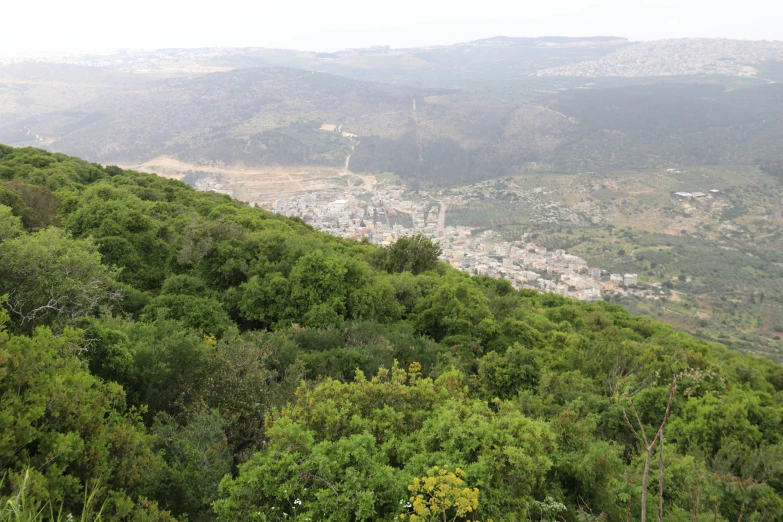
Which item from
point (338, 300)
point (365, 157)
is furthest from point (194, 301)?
point (365, 157)

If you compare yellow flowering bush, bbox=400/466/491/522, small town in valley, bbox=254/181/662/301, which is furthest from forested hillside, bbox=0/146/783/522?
small town in valley, bbox=254/181/662/301

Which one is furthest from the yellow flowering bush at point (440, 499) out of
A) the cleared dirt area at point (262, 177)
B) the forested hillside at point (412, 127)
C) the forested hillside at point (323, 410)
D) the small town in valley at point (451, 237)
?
the forested hillside at point (412, 127)

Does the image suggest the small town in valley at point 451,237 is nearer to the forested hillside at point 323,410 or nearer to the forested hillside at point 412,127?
the forested hillside at point 412,127

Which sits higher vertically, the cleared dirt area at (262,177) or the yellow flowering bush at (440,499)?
the yellow flowering bush at (440,499)

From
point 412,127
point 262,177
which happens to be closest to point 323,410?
point 262,177

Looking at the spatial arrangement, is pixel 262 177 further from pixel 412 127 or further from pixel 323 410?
pixel 323 410

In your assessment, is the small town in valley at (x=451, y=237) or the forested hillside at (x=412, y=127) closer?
the small town in valley at (x=451, y=237)

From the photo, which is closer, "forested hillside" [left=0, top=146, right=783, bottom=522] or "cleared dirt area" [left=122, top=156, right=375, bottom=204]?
"forested hillside" [left=0, top=146, right=783, bottom=522]

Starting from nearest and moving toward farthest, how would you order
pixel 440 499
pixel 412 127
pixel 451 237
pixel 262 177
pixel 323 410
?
pixel 440 499, pixel 323 410, pixel 451 237, pixel 262 177, pixel 412 127

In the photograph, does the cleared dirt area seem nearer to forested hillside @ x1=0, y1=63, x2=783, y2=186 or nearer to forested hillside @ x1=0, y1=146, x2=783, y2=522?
forested hillside @ x1=0, y1=63, x2=783, y2=186
